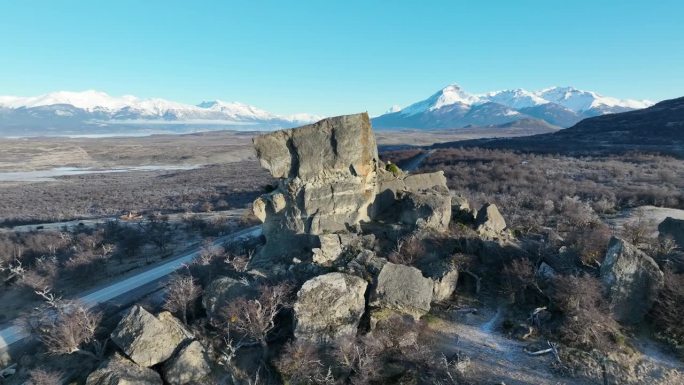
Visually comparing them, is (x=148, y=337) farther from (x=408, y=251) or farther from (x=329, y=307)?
(x=408, y=251)

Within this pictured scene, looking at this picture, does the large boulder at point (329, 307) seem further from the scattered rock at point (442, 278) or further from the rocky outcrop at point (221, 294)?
the scattered rock at point (442, 278)

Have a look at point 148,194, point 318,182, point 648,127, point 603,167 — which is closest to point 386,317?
point 318,182

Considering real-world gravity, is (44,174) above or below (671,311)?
below

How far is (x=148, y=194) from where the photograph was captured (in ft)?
255

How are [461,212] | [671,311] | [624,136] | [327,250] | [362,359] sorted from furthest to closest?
[624,136] → [461,212] → [327,250] → [671,311] → [362,359]

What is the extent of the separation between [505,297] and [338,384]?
9.54 m

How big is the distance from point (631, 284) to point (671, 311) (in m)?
1.67

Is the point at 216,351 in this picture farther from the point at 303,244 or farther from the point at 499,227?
the point at 499,227

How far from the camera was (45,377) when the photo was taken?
17.8m

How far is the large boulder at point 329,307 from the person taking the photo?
18.2m

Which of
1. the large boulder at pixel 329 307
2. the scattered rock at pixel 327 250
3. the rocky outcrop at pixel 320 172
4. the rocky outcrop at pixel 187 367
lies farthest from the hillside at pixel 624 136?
the rocky outcrop at pixel 187 367


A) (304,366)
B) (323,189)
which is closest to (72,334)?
(304,366)

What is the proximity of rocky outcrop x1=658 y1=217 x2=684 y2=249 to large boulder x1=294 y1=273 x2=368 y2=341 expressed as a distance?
671 inches

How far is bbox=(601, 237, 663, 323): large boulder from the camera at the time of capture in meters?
18.4
